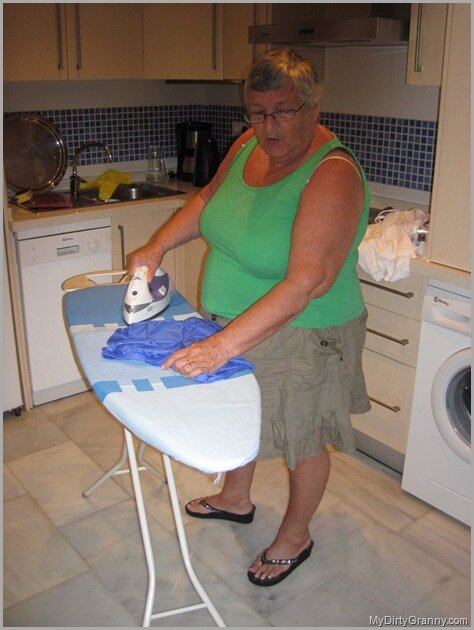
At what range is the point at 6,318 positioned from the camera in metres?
2.58

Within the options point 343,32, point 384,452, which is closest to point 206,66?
point 343,32

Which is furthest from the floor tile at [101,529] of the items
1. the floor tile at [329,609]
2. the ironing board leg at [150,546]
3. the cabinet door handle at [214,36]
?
the cabinet door handle at [214,36]

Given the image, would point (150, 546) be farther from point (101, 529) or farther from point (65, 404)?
point (65, 404)

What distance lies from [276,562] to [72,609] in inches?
23.0

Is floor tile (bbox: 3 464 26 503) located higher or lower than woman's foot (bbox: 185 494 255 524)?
lower

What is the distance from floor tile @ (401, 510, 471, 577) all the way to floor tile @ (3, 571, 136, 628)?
0.93 meters

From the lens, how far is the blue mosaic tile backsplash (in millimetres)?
2676

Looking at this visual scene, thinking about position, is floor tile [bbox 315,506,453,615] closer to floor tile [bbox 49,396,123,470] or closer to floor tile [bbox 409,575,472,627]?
floor tile [bbox 409,575,472,627]

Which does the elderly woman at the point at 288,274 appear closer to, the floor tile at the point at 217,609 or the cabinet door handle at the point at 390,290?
the floor tile at the point at 217,609

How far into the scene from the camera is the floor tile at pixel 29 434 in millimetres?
2523

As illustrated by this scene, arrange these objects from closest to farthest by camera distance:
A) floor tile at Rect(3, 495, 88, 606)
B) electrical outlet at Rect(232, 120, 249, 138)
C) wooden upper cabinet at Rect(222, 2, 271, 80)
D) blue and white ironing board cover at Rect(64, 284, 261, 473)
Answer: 1. blue and white ironing board cover at Rect(64, 284, 261, 473)
2. floor tile at Rect(3, 495, 88, 606)
3. wooden upper cabinet at Rect(222, 2, 271, 80)
4. electrical outlet at Rect(232, 120, 249, 138)

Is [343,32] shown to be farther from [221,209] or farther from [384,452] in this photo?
[384,452]

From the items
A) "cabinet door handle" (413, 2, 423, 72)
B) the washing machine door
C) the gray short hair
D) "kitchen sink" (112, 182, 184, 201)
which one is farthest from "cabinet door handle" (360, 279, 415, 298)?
"kitchen sink" (112, 182, 184, 201)

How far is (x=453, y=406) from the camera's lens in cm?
206
